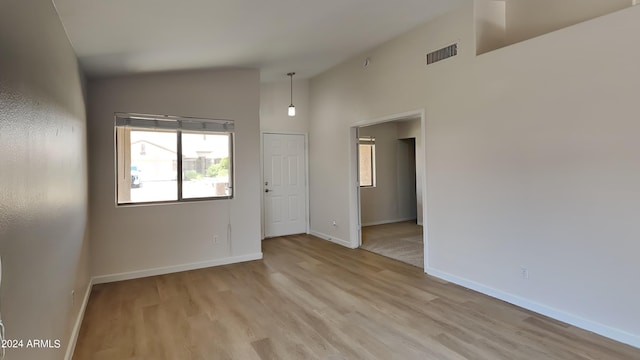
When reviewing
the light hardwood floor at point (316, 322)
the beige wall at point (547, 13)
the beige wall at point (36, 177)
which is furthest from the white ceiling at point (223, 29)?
the light hardwood floor at point (316, 322)

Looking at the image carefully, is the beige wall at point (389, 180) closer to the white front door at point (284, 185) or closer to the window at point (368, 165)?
the window at point (368, 165)

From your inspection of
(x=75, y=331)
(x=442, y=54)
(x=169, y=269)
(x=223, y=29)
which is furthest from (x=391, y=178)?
(x=75, y=331)

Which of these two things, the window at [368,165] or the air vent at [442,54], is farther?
the window at [368,165]

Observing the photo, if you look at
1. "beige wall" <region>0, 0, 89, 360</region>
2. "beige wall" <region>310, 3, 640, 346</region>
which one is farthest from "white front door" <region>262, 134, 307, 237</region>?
"beige wall" <region>0, 0, 89, 360</region>

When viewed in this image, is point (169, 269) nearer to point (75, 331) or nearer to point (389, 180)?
point (75, 331)

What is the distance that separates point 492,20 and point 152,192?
4698mm

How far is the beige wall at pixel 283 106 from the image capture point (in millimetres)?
6469

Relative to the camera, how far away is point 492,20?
12.1 ft

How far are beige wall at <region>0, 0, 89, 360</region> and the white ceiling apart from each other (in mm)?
277

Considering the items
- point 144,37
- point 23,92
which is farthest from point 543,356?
point 144,37

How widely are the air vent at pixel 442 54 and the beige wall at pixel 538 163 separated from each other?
0.26 feet

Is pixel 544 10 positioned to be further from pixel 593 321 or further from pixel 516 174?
pixel 593 321

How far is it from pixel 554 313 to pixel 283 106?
5336mm

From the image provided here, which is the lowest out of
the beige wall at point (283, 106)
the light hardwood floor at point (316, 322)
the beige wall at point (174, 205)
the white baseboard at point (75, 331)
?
the light hardwood floor at point (316, 322)
